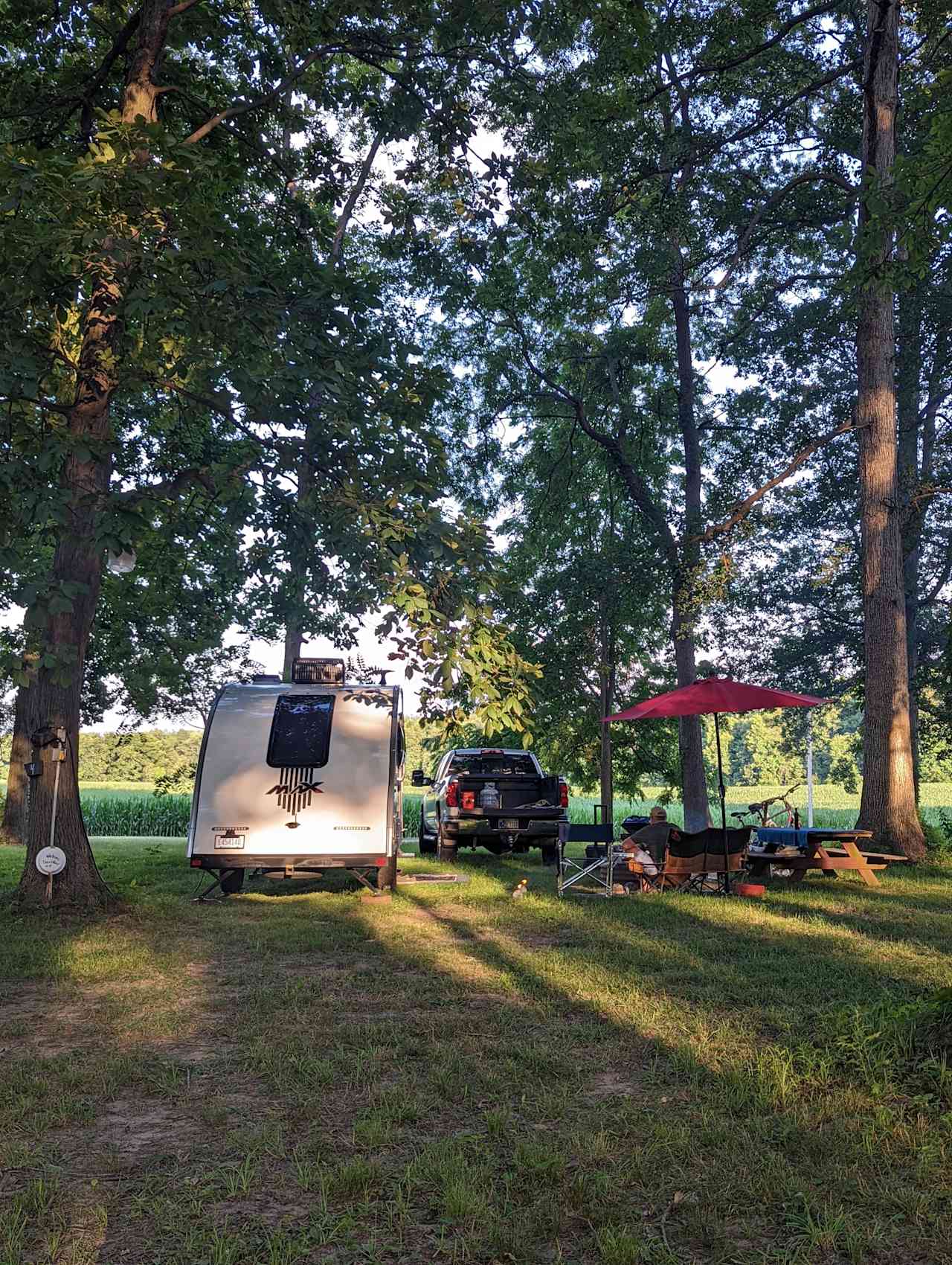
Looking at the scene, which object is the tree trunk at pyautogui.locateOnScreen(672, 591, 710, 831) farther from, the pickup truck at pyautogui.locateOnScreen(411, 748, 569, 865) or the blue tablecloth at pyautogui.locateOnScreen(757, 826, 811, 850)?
the blue tablecloth at pyautogui.locateOnScreen(757, 826, 811, 850)

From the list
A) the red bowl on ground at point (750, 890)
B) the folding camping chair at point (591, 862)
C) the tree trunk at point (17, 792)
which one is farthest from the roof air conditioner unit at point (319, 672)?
the tree trunk at point (17, 792)

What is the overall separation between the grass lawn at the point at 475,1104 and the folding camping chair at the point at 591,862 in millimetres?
3643

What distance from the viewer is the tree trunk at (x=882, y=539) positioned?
631 inches

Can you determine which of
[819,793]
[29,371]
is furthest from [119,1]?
[819,793]

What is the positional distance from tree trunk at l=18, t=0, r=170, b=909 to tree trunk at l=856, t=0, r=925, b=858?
10.7 meters

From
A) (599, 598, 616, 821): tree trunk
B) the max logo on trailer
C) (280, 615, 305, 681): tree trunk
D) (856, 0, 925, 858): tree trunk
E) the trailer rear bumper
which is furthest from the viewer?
(280, 615, 305, 681): tree trunk

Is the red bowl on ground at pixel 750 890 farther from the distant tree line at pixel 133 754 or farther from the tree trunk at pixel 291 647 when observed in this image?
the tree trunk at pixel 291 647

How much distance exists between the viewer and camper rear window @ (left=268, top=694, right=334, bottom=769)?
12.5 m

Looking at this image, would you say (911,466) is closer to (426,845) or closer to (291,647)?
(426,845)

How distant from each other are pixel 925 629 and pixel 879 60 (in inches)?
618

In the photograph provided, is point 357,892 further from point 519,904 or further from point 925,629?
point 925,629

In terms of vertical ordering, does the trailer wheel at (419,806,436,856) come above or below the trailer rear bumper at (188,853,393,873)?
below

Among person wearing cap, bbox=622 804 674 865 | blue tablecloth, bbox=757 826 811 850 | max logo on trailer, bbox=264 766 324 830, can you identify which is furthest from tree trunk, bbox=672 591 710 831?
max logo on trailer, bbox=264 766 324 830

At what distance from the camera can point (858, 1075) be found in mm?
4887
